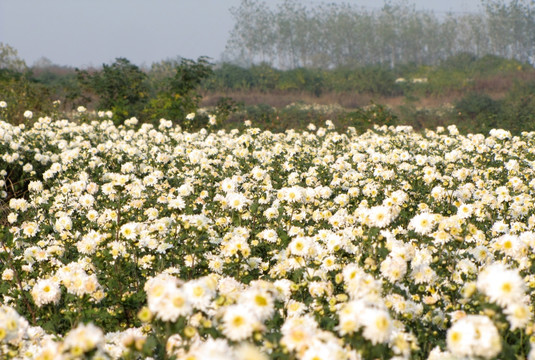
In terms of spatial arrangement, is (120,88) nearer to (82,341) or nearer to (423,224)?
(423,224)

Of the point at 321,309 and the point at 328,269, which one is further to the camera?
the point at 328,269

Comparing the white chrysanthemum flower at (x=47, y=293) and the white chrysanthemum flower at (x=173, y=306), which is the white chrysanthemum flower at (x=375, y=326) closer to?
the white chrysanthemum flower at (x=173, y=306)

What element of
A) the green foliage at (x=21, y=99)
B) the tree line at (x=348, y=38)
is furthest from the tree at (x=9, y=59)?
the tree line at (x=348, y=38)

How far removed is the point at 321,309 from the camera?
2479 mm

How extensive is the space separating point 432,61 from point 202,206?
8454cm

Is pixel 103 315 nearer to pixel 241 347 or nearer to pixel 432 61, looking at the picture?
pixel 241 347

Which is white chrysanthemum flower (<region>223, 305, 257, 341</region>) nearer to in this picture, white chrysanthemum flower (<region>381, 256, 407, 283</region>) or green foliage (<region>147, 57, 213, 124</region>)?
white chrysanthemum flower (<region>381, 256, 407, 283</region>)

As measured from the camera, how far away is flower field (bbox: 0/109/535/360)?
70.2 inches

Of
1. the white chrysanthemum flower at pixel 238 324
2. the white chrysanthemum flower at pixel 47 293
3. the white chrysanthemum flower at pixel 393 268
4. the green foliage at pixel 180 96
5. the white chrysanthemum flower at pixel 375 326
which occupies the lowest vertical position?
the white chrysanthemum flower at pixel 47 293

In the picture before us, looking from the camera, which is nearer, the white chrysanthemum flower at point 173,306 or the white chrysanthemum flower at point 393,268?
the white chrysanthemum flower at point 173,306

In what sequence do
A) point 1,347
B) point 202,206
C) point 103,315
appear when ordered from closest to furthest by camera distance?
1. point 1,347
2. point 103,315
3. point 202,206

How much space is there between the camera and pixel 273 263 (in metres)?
4.03

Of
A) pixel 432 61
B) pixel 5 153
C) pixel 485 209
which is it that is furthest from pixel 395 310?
pixel 432 61

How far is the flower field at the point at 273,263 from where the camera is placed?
1784 millimetres
